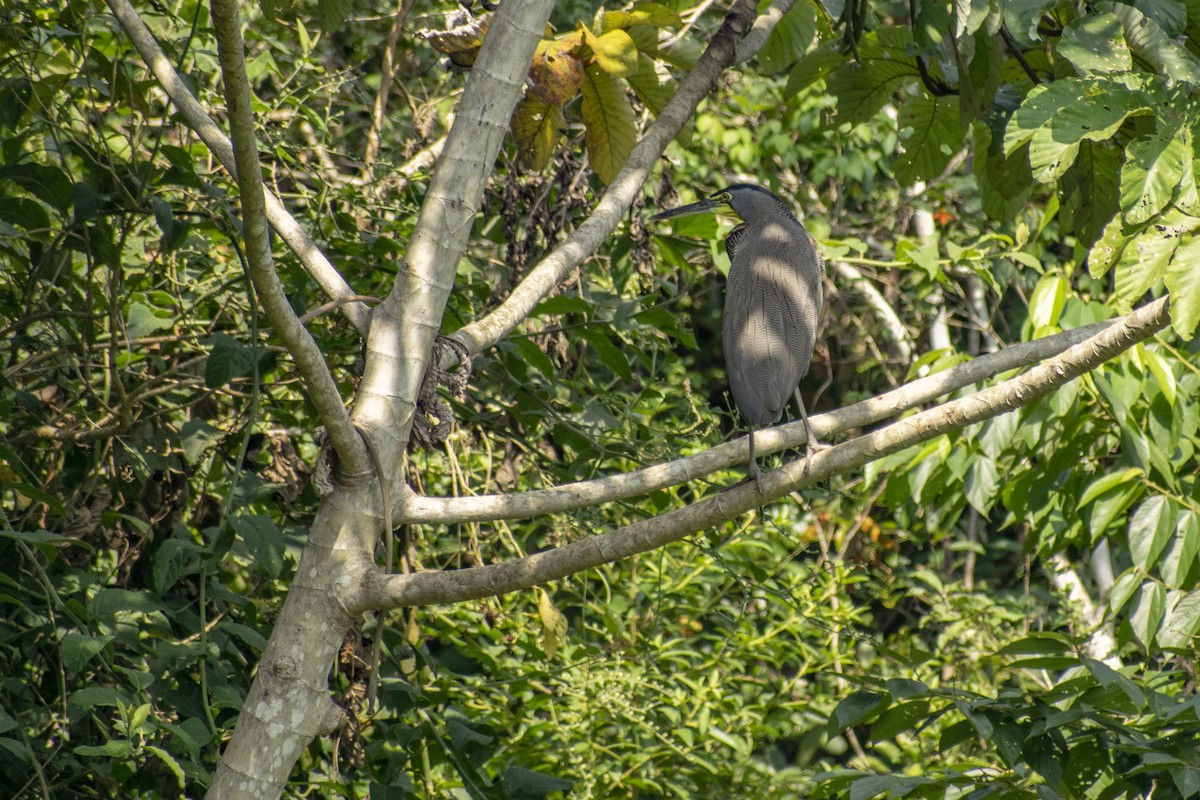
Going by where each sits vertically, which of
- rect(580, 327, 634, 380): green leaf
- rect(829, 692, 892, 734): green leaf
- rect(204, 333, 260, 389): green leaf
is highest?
rect(580, 327, 634, 380): green leaf

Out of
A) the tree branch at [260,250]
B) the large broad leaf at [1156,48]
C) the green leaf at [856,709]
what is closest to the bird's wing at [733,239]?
the large broad leaf at [1156,48]

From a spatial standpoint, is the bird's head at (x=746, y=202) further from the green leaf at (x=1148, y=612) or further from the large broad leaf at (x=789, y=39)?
the green leaf at (x=1148, y=612)

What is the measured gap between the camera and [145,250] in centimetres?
365

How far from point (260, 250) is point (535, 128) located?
1283 mm

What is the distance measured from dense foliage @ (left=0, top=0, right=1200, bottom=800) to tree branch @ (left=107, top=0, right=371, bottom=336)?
182 millimetres

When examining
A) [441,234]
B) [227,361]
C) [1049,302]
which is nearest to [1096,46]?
[441,234]

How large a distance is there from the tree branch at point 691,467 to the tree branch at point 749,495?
0.29ft

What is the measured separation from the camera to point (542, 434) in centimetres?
356

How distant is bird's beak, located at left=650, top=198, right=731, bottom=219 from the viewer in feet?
10.5

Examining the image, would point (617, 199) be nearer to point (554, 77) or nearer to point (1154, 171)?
point (554, 77)

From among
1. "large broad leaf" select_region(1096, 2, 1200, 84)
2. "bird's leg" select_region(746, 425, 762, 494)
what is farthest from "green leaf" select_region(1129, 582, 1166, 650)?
"large broad leaf" select_region(1096, 2, 1200, 84)

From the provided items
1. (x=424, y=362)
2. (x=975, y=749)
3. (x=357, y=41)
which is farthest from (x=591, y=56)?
(x=975, y=749)

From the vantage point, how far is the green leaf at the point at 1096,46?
2.14 m

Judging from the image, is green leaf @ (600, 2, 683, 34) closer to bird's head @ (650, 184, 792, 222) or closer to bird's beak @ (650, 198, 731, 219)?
bird's beak @ (650, 198, 731, 219)
